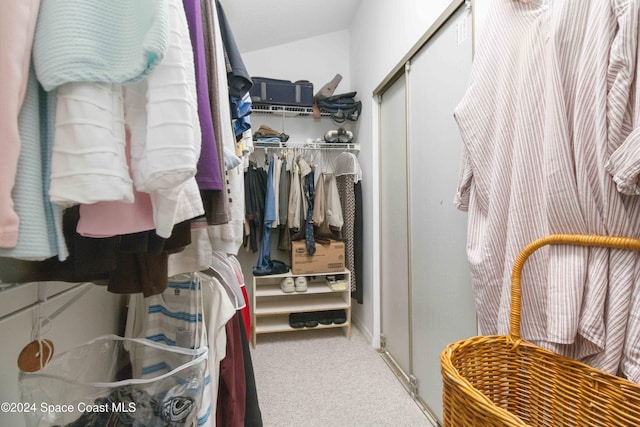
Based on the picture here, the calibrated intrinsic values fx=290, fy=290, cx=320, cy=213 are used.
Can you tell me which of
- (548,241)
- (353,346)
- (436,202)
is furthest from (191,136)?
(353,346)

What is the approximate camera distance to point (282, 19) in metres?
2.46

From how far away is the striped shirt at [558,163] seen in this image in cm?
58

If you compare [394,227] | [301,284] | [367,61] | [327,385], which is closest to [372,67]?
[367,61]

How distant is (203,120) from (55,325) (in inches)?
32.5

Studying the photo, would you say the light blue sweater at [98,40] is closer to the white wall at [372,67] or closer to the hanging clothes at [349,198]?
the white wall at [372,67]

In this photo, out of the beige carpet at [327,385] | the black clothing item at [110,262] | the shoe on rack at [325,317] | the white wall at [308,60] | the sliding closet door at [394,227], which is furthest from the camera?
the white wall at [308,60]

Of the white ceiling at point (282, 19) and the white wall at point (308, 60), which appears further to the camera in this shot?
the white wall at point (308, 60)

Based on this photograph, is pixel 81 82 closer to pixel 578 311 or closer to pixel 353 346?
pixel 578 311

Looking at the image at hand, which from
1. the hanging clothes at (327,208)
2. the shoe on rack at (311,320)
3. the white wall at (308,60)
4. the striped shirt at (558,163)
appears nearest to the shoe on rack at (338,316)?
the shoe on rack at (311,320)

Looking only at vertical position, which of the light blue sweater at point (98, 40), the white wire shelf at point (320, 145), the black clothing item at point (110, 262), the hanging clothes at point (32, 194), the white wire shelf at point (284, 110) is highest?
the white wire shelf at point (284, 110)

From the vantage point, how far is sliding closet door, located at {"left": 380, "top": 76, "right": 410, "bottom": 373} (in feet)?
6.04

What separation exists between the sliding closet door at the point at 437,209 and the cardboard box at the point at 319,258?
87 cm

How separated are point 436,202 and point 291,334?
1.76 metres

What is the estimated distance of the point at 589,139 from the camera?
0.62 meters
